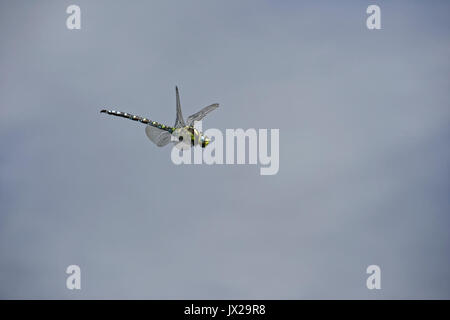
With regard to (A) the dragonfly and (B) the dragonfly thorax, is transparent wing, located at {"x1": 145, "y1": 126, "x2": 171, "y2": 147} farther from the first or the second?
(B) the dragonfly thorax

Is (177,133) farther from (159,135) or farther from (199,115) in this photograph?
(199,115)

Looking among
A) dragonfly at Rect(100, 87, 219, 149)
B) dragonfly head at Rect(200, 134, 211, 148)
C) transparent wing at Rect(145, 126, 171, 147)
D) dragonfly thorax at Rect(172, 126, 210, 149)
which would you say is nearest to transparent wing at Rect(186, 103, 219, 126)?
dragonfly at Rect(100, 87, 219, 149)

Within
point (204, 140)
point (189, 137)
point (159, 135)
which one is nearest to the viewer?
point (189, 137)

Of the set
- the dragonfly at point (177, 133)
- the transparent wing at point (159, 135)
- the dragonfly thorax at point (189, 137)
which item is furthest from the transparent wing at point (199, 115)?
the transparent wing at point (159, 135)

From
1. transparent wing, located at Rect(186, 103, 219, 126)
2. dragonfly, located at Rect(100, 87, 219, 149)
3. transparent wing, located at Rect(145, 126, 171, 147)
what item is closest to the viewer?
dragonfly, located at Rect(100, 87, 219, 149)

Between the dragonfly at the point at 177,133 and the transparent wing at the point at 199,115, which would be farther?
the transparent wing at the point at 199,115

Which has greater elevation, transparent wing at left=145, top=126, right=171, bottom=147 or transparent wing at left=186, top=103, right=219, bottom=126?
transparent wing at left=186, top=103, right=219, bottom=126

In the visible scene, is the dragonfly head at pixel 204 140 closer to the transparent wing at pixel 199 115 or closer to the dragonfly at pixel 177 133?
the dragonfly at pixel 177 133

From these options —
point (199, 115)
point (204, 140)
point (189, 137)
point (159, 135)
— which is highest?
point (199, 115)

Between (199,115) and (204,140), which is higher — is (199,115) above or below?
above

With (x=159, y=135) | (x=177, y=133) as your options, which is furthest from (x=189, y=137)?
(x=159, y=135)

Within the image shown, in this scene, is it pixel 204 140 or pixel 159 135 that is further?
pixel 159 135

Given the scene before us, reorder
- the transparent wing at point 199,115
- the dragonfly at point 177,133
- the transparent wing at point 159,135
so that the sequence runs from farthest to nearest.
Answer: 1. the transparent wing at point 199,115
2. the transparent wing at point 159,135
3. the dragonfly at point 177,133
